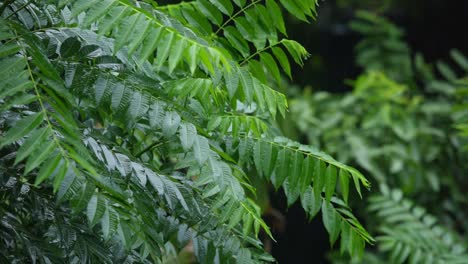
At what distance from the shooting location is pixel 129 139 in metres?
1.50

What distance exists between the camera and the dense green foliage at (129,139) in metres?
1.15

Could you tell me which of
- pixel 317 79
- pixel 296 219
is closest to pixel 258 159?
pixel 296 219

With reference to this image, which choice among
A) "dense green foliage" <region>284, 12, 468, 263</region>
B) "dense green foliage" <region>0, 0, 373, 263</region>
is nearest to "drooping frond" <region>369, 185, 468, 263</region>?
"dense green foliage" <region>284, 12, 468, 263</region>

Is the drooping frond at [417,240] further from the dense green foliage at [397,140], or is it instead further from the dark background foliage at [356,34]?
the dark background foliage at [356,34]

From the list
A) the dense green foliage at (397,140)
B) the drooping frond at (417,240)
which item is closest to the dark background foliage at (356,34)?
the dense green foliage at (397,140)

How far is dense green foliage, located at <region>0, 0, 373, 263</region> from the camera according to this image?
115 centimetres

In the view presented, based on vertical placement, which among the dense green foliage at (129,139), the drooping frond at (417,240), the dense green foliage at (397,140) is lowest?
the dense green foliage at (397,140)

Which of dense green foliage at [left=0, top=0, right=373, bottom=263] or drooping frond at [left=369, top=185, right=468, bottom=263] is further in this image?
drooping frond at [left=369, top=185, right=468, bottom=263]

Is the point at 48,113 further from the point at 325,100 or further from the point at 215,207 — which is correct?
the point at 325,100

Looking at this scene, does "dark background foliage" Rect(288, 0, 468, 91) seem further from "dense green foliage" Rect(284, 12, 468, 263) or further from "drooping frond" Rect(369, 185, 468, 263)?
"drooping frond" Rect(369, 185, 468, 263)

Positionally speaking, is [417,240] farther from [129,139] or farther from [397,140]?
[129,139]

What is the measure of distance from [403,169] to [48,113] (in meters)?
3.40

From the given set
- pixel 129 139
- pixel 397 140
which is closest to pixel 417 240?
pixel 397 140

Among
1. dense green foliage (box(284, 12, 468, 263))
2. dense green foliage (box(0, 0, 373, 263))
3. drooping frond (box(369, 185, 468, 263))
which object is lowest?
dense green foliage (box(284, 12, 468, 263))
